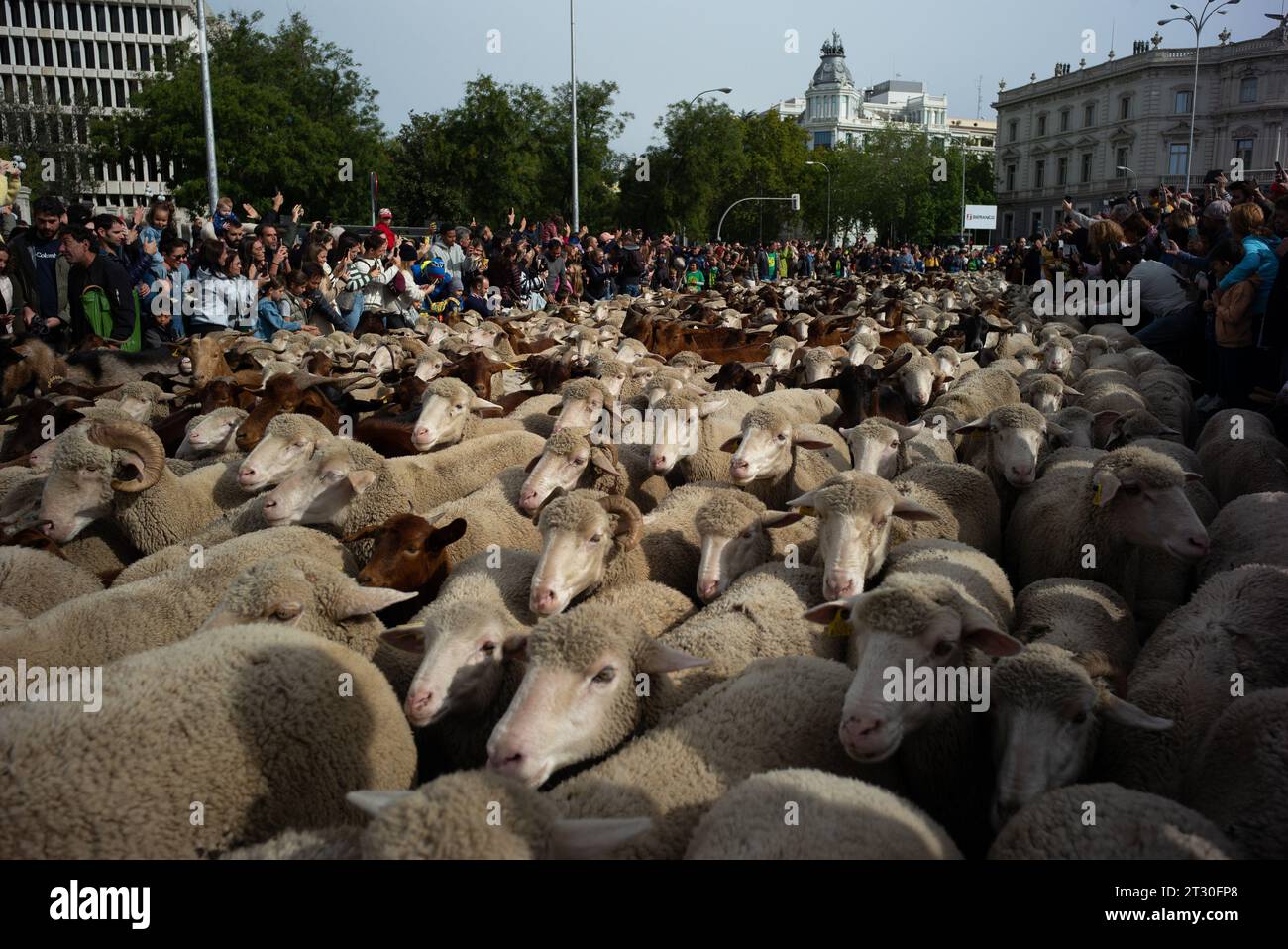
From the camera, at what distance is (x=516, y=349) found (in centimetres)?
1180

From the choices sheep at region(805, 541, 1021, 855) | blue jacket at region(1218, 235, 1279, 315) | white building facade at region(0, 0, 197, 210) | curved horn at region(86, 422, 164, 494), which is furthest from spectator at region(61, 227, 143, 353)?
white building facade at region(0, 0, 197, 210)

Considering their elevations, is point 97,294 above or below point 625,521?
above

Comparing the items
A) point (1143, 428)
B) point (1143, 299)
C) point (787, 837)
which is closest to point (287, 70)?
point (1143, 299)

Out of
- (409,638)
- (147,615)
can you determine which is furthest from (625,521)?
(147,615)

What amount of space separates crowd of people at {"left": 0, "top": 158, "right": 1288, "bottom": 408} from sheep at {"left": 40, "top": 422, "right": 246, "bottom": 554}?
12.7ft

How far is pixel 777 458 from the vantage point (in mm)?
5680

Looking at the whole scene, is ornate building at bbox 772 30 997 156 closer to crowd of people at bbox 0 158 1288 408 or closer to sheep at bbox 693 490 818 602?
crowd of people at bbox 0 158 1288 408

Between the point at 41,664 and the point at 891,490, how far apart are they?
3.47 metres

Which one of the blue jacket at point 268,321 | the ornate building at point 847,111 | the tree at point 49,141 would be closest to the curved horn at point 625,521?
the blue jacket at point 268,321

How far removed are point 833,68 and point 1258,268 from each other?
137 m

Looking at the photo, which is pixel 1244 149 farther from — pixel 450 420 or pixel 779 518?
pixel 779 518

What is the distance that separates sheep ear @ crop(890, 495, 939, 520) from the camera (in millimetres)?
4359

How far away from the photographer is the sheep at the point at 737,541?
4.52 metres
